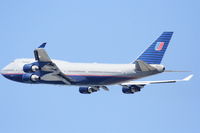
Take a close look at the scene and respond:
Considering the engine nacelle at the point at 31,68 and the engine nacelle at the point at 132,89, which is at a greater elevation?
the engine nacelle at the point at 31,68

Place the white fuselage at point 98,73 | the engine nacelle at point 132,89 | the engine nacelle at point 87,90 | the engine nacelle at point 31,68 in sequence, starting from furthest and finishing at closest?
the engine nacelle at point 87,90 < the engine nacelle at point 132,89 < the engine nacelle at point 31,68 < the white fuselage at point 98,73

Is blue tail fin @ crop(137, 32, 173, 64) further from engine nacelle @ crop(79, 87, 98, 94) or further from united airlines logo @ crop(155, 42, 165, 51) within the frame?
engine nacelle @ crop(79, 87, 98, 94)

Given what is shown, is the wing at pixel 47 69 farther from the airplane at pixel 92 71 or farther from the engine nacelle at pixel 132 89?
the engine nacelle at pixel 132 89

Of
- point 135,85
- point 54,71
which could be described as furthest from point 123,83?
point 54,71

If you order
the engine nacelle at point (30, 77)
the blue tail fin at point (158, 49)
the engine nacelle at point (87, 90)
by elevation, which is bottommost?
the engine nacelle at point (87, 90)

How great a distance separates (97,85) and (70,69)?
210 inches

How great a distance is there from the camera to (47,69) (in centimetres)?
12888

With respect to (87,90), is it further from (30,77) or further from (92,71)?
(30,77)

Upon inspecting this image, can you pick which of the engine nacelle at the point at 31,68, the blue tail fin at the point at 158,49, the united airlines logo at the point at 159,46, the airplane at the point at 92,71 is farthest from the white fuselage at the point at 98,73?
the engine nacelle at the point at 31,68

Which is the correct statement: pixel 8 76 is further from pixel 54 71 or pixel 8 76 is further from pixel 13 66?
pixel 54 71

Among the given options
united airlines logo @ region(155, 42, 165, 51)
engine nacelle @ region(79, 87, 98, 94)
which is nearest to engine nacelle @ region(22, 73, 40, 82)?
engine nacelle @ region(79, 87, 98, 94)

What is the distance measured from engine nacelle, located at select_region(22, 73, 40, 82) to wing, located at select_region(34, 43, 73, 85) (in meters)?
0.90

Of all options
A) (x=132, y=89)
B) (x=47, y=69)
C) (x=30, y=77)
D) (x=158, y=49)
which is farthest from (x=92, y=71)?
(x=158, y=49)

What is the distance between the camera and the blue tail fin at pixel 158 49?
12381 cm
